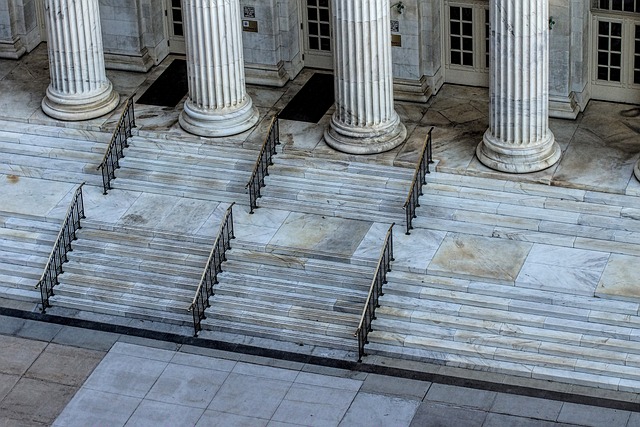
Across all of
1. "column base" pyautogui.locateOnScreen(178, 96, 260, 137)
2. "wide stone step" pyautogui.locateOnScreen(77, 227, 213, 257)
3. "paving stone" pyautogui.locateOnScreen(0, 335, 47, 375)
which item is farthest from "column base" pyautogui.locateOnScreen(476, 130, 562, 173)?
→ "paving stone" pyautogui.locateOnScreen(0, 335, 47, 375)

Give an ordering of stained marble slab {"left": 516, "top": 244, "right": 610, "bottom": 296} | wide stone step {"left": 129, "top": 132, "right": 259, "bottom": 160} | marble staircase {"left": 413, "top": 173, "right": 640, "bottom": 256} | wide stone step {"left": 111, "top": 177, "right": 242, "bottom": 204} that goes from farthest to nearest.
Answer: wide stone step {"left": 129, "top": 132, "right": 259, "bottom": 160} < wide stone step {"left": 111, "top": 177, "right": 242, "bottom": 204} < marble staircase {"left": 413, "top": 173, "right": 640, "bottom": 256} < stained marble slab {"left": 516, "top": 244, "right": 610, "bottom": 296}

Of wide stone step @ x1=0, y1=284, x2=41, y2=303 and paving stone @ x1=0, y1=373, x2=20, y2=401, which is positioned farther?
wide stone step @ x1=0, y1=284, x2=41, y2=303

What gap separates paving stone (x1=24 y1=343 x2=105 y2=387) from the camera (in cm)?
4203

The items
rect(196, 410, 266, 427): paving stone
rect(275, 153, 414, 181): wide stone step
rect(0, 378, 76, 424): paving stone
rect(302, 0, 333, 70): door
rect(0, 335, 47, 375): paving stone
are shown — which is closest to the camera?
rect(196, 410, 266, 427): paving stone

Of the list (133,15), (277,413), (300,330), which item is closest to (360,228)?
(300,330)

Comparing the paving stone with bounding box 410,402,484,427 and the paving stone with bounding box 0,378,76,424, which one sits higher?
the paving stone with bounding box 0,378,76,424

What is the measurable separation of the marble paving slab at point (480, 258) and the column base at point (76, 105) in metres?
9.52

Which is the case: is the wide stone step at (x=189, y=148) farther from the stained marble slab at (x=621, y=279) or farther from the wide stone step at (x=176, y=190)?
the stained marble slab at (x=621, y=279)

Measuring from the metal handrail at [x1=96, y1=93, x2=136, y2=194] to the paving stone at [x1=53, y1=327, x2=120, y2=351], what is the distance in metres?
4.39

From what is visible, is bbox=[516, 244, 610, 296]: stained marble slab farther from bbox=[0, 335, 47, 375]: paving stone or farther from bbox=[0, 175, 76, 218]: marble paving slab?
bbox=[0, 175, 76, 218]: marble paving slab

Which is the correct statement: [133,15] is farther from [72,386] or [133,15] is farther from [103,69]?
[72,386]

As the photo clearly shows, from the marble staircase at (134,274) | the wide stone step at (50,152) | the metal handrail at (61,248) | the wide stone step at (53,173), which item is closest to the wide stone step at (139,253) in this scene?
the marble staircase at (134,274)

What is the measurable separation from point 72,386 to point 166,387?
1.95 meters

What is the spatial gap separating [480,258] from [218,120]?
751cm
